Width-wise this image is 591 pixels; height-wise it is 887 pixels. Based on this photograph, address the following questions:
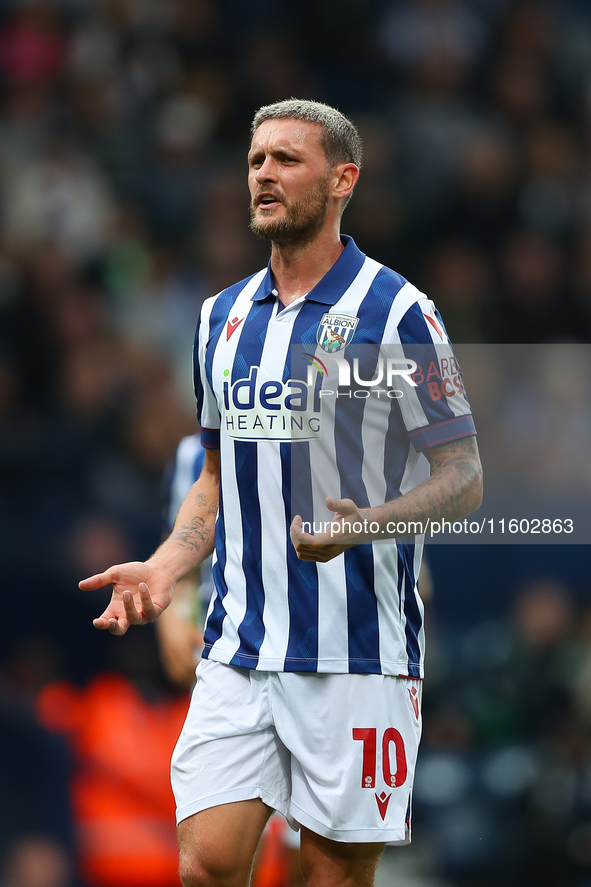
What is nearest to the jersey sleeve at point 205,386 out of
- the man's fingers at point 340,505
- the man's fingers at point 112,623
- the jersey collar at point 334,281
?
the jersey collar at point 334,281

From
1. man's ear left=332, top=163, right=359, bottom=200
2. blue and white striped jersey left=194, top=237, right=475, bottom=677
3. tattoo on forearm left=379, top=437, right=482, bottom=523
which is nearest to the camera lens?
tattoo on forearm left=379, top=437, right=482, bottom=523

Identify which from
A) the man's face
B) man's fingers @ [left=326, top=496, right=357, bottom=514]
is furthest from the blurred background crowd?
man's fingers @ [left=326, top=496, right=357, bottom=514]

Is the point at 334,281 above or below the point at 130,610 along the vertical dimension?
above

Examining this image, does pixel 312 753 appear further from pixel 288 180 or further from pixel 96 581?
pixel 288 180

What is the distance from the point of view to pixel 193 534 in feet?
9.25

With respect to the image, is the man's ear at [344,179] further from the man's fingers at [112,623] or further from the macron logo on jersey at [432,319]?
the man's fingers at [112,623]

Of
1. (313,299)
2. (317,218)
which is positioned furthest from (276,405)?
(317,218)

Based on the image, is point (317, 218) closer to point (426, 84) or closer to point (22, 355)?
point (22, 355)

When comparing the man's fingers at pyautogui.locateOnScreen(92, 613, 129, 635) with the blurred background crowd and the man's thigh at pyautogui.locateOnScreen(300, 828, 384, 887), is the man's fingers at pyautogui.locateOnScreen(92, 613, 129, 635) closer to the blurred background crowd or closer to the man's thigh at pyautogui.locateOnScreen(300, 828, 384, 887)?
the man's thigh at pyautogui.locateOnScreen(300, 828, 384, 887)

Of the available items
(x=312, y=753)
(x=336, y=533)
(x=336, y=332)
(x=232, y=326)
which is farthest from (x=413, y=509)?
(x=232, y=326)

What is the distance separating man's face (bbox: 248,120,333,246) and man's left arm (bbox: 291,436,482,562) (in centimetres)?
67

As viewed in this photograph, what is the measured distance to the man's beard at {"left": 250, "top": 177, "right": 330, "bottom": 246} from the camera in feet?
8.80

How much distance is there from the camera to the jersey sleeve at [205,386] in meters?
2.85

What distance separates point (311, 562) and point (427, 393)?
19.4 inches
